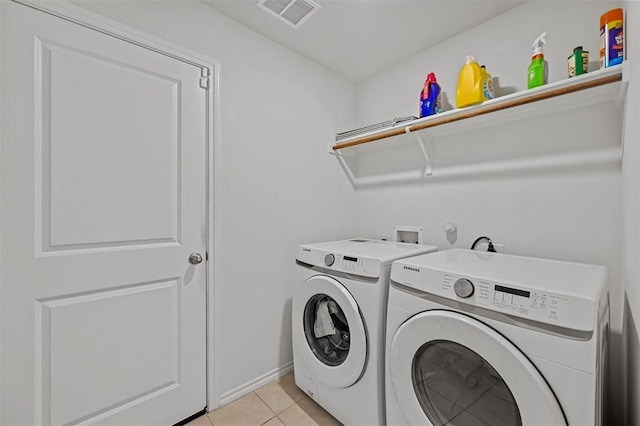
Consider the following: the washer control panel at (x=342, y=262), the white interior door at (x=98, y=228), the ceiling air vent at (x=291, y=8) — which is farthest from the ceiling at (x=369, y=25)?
the washer control panel at (x=342, y=262)

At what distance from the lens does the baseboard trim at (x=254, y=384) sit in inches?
65.9

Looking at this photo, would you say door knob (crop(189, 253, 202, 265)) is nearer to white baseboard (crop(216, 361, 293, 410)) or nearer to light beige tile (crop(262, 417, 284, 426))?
white baseboard (crop(216, 361, 293, 410))

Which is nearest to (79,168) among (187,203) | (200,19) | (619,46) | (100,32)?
(187,203)

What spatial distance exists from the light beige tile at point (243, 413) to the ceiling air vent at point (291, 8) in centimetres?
231

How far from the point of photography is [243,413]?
5.22ft

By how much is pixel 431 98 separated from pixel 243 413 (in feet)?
7.30

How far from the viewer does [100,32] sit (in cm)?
127

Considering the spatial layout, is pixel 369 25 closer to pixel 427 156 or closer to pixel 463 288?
pixel 427 156

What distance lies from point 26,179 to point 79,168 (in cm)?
17

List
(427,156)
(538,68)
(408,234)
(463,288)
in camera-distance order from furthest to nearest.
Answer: (408,234) < (427,156) < (538,68) < (463,288)

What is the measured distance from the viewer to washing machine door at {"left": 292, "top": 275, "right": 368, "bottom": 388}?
1354 millimetres

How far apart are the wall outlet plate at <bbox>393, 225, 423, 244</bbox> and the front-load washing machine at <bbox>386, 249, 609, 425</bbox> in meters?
0.69

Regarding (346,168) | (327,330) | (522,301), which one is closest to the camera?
(522,301)

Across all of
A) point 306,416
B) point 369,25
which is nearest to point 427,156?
point 369,25
